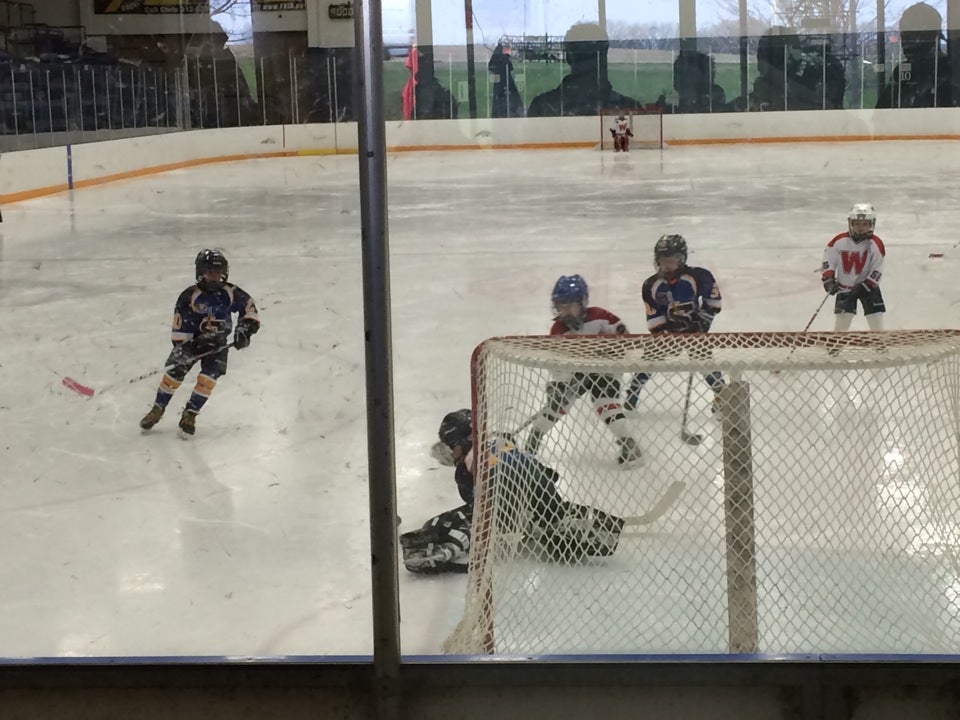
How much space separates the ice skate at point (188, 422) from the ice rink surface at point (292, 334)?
0.04m

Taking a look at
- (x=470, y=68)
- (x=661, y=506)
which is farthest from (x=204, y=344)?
(x=470, y=68)

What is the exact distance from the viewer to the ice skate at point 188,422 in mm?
3496

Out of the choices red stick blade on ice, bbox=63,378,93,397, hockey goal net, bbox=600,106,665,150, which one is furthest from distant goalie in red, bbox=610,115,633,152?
red stick blade on ice, bbox=63,378,93,397

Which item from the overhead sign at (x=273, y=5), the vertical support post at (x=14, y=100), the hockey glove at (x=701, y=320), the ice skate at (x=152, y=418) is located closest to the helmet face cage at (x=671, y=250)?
the hockey glove at (x=701, y=320)

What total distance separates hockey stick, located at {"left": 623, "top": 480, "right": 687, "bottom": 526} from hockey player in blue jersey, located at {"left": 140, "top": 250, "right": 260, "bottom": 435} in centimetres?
155

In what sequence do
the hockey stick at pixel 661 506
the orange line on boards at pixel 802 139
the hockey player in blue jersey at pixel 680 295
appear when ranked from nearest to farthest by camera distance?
the hockey stick at pixel 661 506
the hockey player in blue jersey at pixel 680 295
the orange line on boards at pixel 802 139

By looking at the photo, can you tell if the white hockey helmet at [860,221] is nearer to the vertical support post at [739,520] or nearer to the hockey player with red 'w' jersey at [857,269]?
the hockey player with red 'w' jersey at [857,269]

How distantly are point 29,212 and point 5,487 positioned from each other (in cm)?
676

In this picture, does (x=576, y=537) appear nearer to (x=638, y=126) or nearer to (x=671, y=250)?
(x=671, y=250)

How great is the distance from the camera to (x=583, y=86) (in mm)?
14727

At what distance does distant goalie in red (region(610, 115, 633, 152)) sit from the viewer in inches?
569

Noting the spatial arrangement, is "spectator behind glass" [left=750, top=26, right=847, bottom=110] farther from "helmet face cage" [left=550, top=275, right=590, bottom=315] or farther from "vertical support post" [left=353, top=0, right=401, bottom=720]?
"vertical support post" [left=353, top=0, right=401, bottom=720]

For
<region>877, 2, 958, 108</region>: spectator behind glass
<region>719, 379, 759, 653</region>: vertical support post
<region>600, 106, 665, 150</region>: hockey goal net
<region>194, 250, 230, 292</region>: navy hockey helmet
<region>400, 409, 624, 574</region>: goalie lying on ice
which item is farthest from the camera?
<region>600, 106, 665, 150</region>: hockey goal net

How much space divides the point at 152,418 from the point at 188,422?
16 cm
